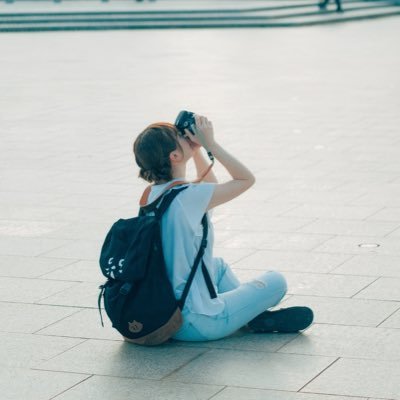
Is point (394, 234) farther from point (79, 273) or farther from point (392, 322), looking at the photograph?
point (79, 273)

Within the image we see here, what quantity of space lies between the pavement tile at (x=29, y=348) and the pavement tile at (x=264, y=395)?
38.3 inches

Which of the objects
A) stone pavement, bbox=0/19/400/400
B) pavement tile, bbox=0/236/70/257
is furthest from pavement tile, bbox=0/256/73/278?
pavement tile, bbox=0/236/70/257

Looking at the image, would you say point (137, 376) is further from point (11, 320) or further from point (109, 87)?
point (109, 87)

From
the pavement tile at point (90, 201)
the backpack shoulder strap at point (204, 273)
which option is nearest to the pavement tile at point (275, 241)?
the pavement tile at point (90, 201)

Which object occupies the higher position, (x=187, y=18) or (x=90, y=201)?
(x=90, y=201)

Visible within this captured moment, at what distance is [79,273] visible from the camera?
6.48 meters

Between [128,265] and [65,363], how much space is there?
1.78 ft

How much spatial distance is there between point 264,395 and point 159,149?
49.4 inches

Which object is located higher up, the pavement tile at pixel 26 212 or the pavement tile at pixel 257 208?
the pavement tile at pixel 26 212

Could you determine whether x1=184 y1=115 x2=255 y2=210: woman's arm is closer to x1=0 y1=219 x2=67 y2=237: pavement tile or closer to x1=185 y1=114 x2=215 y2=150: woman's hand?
x1=185 y1=114 x2=215 y2=150: woman's hand

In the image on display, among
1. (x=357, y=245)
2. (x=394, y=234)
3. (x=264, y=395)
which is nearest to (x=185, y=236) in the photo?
(x=264, y=395)

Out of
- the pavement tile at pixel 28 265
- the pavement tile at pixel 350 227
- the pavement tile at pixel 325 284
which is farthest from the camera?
the pavement tile at pixel 350 227

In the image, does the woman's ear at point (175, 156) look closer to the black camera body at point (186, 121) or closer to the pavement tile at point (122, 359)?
the black camera body at point (186, 121)

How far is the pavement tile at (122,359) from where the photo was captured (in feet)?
15.8
